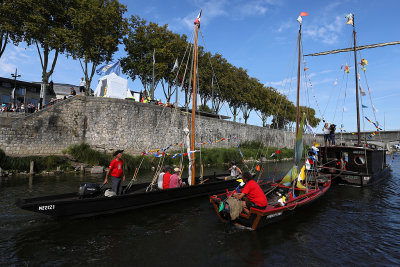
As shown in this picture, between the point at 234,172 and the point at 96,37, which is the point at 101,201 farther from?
the point at 96,37

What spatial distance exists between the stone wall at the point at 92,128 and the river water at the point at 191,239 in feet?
27.0

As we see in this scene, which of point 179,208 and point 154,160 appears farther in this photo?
point 154,160

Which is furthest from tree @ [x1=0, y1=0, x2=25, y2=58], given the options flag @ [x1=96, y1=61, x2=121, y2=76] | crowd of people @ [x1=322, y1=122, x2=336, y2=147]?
crowd of people @ [x1=322, y1=122, x2=336, y2=147]

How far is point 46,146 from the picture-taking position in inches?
787

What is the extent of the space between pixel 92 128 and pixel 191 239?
1907 cm

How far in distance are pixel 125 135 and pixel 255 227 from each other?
1969 centimetres

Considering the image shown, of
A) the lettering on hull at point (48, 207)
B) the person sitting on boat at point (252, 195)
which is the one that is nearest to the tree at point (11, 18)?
the lettering on hull at point (48, 207)

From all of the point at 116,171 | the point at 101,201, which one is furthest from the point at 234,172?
the point at 101,201

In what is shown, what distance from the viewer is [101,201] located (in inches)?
331

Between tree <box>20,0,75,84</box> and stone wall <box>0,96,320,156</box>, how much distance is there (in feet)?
19.4

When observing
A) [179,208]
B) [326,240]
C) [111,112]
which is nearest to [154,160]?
[111,112]

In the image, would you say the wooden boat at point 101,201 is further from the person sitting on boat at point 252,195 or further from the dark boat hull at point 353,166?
the dark boat hull at point 353,166

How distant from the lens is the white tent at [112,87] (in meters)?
25.3

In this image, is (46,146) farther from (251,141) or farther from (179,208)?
(251,141)
